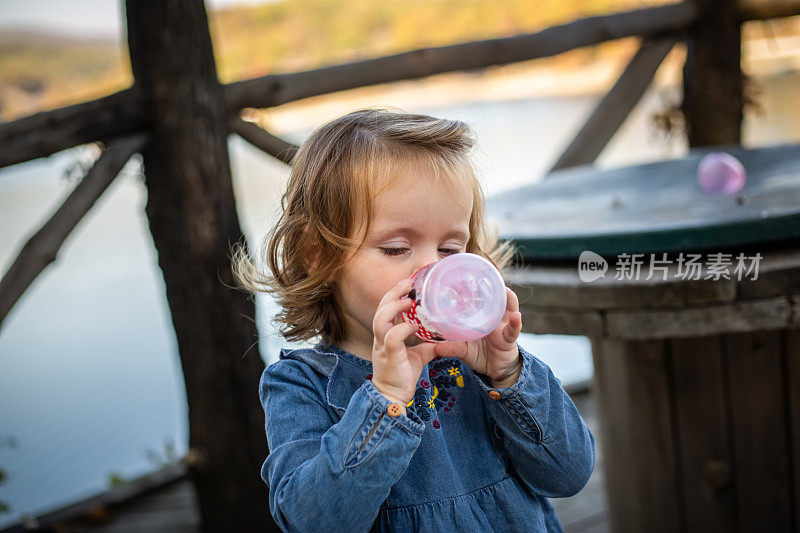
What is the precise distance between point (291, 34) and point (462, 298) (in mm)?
7229

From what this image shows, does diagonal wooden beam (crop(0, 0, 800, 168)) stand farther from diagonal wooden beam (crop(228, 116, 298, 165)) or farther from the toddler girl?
the toddler girl

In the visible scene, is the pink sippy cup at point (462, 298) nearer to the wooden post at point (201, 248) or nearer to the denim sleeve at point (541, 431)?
the denim sleeve at point (541, 431)

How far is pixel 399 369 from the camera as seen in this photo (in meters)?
0.89

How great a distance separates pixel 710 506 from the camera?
1780 mm

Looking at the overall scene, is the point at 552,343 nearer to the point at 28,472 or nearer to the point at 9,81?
the point at 28,472

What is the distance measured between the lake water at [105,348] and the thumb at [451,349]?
339 millimetres

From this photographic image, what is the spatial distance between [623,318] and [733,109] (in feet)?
7.20

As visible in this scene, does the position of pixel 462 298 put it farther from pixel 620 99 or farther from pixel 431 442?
pixel 620 99

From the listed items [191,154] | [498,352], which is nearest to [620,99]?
[191,154]

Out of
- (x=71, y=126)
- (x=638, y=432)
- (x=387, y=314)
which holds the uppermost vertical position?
(x=71, y=126)

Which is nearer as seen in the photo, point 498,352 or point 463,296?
point 463,296

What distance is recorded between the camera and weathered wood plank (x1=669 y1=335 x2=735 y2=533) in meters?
1.69

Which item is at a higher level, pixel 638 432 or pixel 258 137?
pixel 258 137

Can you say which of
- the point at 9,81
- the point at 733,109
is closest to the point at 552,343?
the point at 733,109
